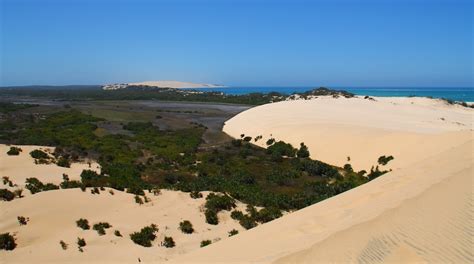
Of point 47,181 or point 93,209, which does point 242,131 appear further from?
point 93,209

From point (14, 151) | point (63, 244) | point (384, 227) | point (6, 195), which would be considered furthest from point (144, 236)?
point (14, 151)

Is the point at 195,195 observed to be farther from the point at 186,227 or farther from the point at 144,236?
the point at 144,236

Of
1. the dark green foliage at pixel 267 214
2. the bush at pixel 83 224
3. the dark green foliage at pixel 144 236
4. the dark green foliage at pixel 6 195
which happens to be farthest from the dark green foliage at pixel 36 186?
the dark green foliage at pixel 267 214

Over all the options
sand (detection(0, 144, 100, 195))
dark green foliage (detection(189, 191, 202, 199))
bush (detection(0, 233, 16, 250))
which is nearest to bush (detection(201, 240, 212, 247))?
dark green foliage (detection(189, 191, 202, 199))

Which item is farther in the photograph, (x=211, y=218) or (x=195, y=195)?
(x=195, y=195)

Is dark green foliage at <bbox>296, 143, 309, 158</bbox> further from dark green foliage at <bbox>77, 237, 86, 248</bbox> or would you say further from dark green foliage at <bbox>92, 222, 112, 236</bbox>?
dark green foliage at <bbox>77, 237, 86, 248</bbox>
